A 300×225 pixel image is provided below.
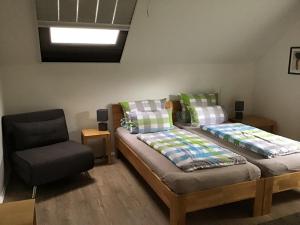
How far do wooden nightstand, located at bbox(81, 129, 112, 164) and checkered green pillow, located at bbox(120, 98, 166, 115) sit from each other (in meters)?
0.43

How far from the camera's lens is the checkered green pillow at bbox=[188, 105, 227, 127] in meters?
3.86

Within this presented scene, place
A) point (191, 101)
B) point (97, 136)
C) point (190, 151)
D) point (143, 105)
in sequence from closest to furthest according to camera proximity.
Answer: point (190, 151) → point (97, 136) → point (143, 105) → point (191, 101)

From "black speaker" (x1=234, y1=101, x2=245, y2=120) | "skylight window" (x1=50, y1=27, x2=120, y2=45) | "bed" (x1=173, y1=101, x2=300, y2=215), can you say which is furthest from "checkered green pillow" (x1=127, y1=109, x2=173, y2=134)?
"black speaker" (x1=234, y1=101, x2=245, y2=120)

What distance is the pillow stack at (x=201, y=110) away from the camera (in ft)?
12.7

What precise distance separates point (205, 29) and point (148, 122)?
56.2 inches

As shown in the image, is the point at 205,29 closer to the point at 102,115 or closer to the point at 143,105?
the point at 143,105

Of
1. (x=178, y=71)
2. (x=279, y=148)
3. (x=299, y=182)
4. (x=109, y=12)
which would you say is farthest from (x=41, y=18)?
(x=299, y=182)

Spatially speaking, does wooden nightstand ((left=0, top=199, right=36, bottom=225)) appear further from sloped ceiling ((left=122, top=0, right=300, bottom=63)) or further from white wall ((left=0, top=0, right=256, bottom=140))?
sloped ceiling ((left=122, top=0, right=300, bottom=63))

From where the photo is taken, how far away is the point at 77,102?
3.75 metres

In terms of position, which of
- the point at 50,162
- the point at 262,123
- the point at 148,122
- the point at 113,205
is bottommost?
the point at 113,205

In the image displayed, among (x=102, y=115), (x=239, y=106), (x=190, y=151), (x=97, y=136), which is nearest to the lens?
(x=190, y=151)

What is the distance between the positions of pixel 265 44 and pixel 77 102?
2988 mm

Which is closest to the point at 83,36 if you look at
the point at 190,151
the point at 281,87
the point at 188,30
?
the point at 188,30

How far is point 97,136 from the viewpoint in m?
3.57
